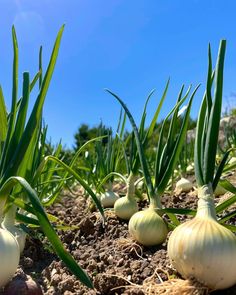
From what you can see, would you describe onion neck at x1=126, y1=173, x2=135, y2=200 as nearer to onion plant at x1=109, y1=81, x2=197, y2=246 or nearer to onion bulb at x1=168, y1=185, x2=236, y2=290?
onion plant at x1=109, y1=81, x2=197, y2=246

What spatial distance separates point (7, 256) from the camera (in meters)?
0.82

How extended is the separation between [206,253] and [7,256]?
0.45 m

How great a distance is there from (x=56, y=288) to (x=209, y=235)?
0.59 meters

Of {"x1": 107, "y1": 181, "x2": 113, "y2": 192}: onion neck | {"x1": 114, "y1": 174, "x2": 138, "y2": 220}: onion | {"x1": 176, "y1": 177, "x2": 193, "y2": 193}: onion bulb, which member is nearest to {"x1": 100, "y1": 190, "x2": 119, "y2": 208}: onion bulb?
{"x1": 107, "y1": 181, "x2": 113, "y2": 192}: onion neck

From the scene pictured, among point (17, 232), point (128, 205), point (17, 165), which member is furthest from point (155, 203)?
point (17, 165)

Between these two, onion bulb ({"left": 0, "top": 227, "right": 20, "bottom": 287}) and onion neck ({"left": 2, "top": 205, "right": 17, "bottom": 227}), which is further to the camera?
onion neck ({"left": 2, "top": 205, "right": 17, "bottom": 227})

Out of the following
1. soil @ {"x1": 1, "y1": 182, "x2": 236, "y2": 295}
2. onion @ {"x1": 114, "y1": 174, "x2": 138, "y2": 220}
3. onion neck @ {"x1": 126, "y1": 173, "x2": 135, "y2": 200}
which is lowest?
soil @ {"x1": 1, "y1": 182, "x2": 236, "y2": 295}

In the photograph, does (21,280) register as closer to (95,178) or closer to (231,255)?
(231,255)

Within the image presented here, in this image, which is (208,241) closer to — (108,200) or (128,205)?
(128,205)

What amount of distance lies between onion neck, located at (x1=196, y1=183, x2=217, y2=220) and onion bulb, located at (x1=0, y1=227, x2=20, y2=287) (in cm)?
48

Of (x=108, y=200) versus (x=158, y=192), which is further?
(x=108, y=200)

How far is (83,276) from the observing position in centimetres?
73

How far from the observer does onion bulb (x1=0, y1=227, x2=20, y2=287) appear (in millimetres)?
816

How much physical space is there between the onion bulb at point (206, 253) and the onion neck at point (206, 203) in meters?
0.05
